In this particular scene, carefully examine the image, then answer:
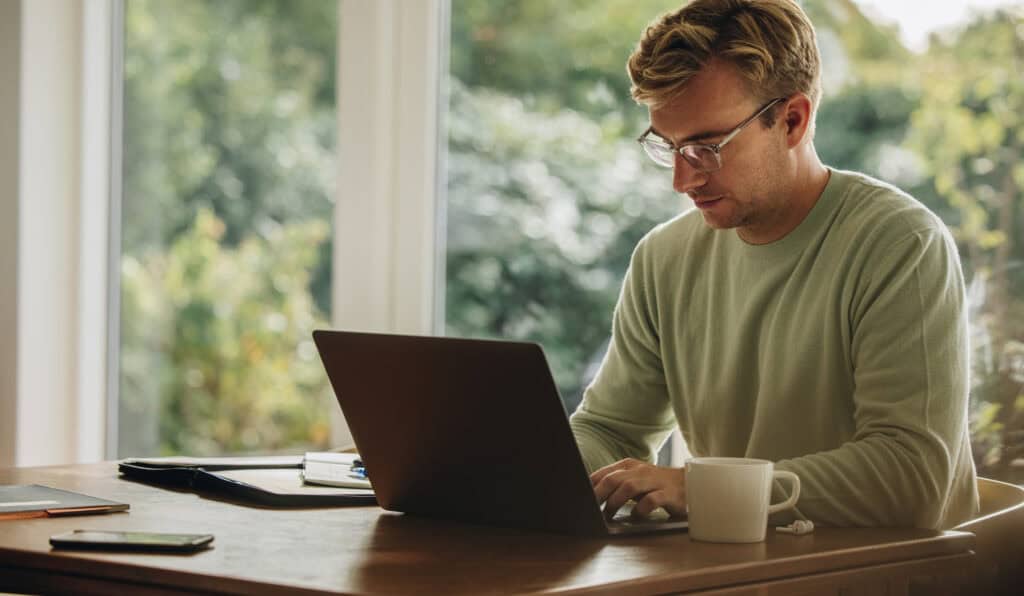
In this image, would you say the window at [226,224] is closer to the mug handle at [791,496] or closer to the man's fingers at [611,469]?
the man's fingers at [611,469]

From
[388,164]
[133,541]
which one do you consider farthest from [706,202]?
[388,164]

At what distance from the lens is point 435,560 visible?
1242 millimetres

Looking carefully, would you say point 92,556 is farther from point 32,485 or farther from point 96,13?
point 96,13

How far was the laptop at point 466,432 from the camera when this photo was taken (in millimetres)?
1335

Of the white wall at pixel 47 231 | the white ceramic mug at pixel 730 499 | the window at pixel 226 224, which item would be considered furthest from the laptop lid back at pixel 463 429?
the white wall at pixel 47 231

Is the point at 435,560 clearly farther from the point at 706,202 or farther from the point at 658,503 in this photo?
the point at 706,202

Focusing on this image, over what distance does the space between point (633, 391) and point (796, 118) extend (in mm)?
487

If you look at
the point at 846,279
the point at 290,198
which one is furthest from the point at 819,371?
the point at 290,198

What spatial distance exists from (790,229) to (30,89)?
2301 mm

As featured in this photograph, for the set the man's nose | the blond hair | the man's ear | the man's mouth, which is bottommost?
the man's mouth

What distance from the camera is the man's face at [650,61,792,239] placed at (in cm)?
178

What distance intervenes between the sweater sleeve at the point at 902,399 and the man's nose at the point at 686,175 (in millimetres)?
270

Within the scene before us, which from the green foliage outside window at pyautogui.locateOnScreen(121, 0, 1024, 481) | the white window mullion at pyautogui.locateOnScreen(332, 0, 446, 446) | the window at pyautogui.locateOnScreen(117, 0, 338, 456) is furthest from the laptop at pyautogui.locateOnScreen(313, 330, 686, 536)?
the window at pyautogui.locateOnScreen(117, 0, 338, 456)

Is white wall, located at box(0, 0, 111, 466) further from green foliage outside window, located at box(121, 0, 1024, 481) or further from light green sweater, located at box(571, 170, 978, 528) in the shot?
light green sweater, located at box(571, 170, 978, 528)
